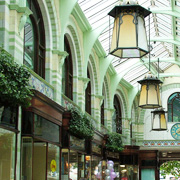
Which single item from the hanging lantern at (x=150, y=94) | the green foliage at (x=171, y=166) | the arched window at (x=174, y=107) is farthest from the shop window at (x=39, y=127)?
the green foliage at (x=171, y=166)

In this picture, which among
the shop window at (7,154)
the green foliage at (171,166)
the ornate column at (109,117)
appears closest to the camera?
the shop window at (7,154)

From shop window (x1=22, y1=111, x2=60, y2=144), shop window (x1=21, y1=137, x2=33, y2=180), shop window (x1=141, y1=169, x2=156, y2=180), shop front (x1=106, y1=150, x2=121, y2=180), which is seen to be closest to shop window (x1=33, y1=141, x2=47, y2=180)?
shop window (x1=22, y1=111, x2=60, y2=144)

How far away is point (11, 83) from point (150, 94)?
3.51 m

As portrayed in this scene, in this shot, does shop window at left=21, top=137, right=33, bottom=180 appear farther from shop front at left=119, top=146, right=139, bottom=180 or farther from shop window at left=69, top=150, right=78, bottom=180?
shop front at left=119, top=146, right=139, bottom=180

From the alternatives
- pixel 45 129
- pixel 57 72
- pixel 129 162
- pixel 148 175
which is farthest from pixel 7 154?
pixel 148 175

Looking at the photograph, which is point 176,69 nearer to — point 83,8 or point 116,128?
point 116,128

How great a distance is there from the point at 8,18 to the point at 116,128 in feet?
64.0

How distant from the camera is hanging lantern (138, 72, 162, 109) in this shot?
10.4 metres

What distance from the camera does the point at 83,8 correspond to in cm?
1902

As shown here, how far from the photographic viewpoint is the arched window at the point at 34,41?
1332 cm

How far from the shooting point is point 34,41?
1412cm

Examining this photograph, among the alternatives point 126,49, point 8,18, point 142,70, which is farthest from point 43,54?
point 142,70

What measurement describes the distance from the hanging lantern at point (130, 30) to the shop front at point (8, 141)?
139 inches

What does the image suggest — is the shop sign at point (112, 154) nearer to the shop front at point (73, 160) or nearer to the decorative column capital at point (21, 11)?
the shop front at point (73, 160)
